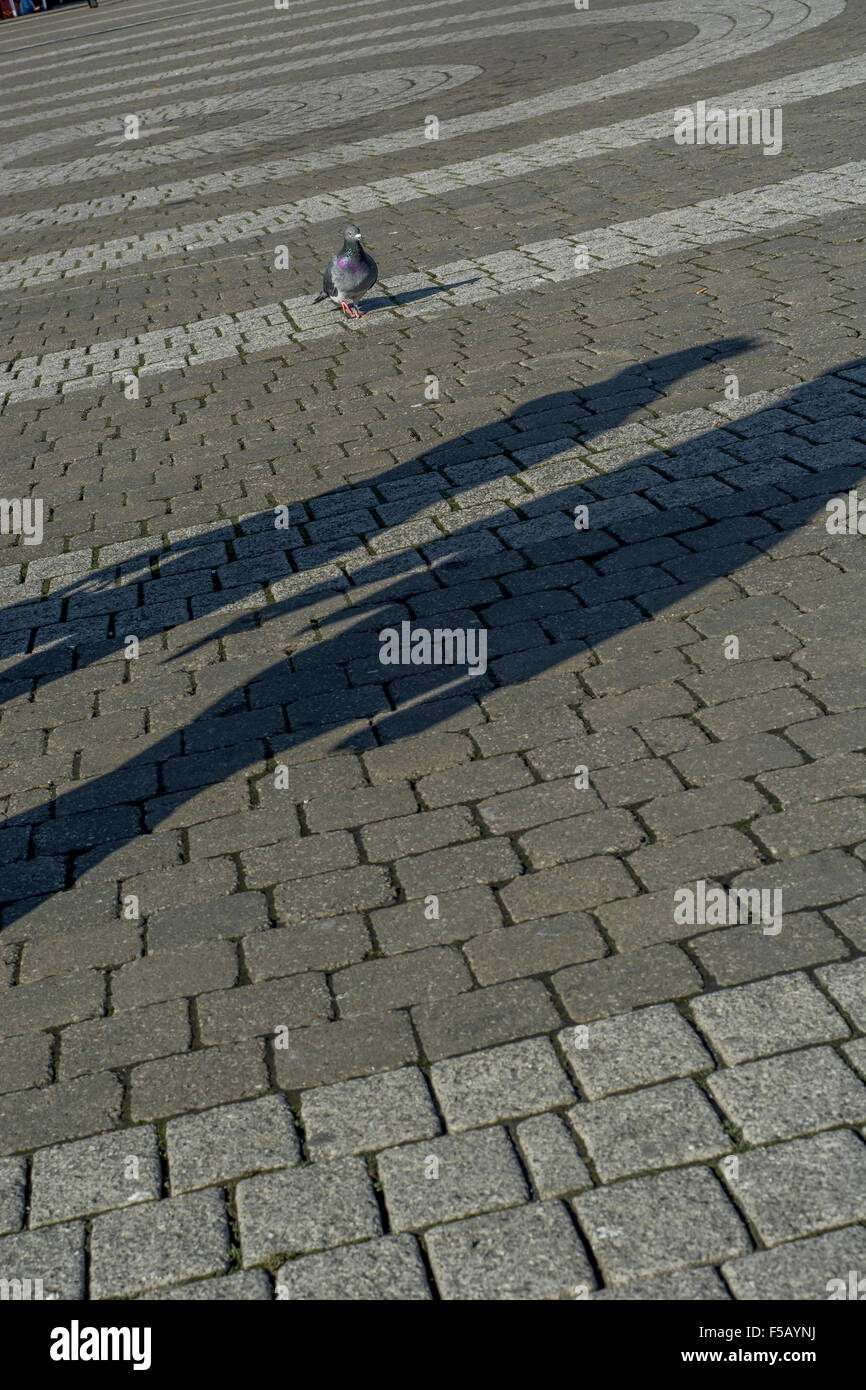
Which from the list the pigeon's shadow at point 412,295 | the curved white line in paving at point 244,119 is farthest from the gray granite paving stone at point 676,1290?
the curved white line in paving at point 244,119

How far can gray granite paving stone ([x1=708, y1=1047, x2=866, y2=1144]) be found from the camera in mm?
3102

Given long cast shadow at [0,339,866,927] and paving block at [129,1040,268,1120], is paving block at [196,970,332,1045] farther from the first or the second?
long cast shadow at [0,339,866,927]

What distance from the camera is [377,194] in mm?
12734

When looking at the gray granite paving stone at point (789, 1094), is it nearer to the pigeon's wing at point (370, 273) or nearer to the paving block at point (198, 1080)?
the paving block at point (198, 1080)

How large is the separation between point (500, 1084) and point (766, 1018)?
72cm

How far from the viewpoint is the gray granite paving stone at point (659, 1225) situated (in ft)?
9.32

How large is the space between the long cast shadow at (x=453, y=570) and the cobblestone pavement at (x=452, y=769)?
2 centimetres

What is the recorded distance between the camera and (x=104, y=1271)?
3.03m

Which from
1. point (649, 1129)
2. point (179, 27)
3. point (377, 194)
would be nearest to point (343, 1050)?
point (649, 1129)

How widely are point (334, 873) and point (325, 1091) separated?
928mm

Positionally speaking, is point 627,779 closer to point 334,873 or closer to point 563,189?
point 334,873

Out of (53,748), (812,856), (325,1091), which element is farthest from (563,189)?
(325,1091)

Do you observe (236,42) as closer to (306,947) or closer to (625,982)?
(306,947)

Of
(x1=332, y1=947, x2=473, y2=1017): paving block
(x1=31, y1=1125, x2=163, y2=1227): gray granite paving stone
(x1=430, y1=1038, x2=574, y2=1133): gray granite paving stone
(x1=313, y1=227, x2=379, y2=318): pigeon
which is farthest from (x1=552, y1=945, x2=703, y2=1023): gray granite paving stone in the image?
(x1=313, y1=227, x2=379, y2=318): pigeon
